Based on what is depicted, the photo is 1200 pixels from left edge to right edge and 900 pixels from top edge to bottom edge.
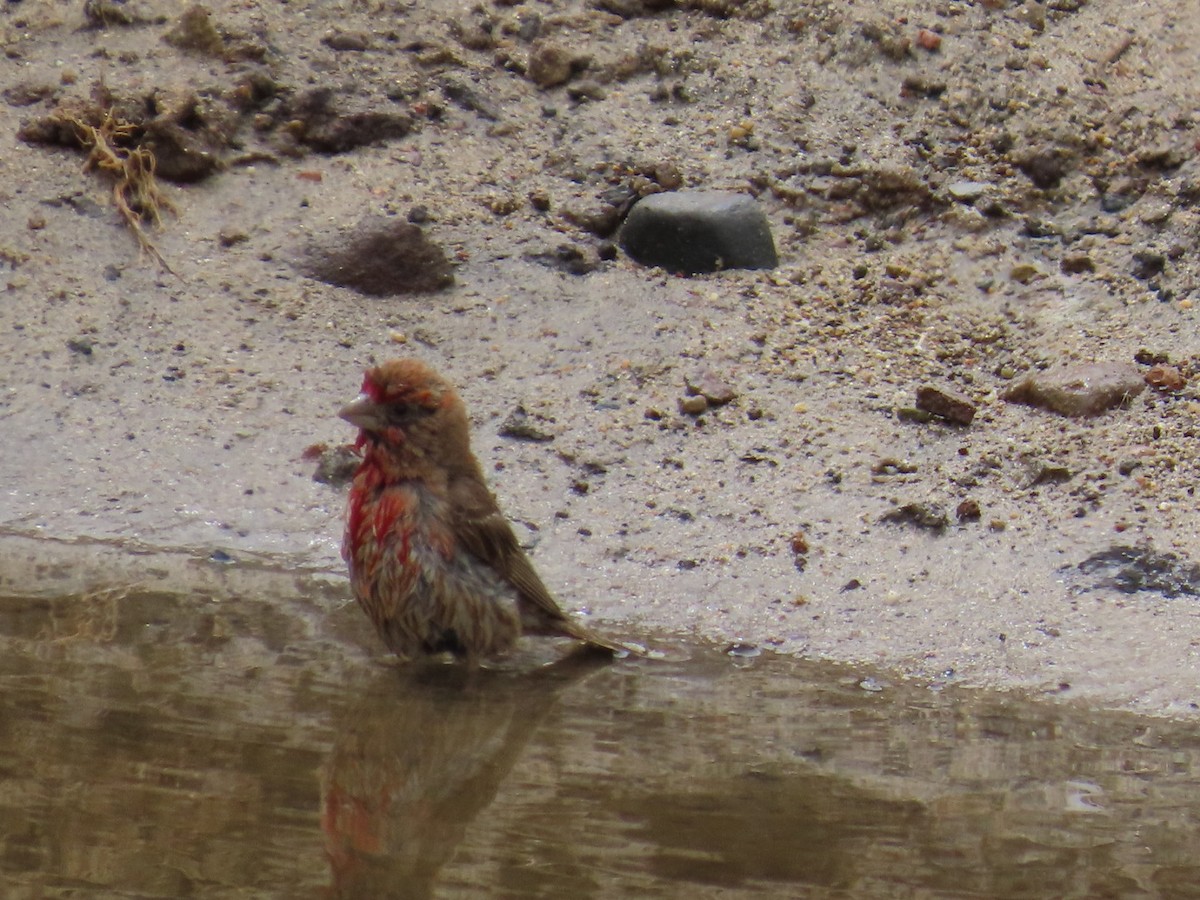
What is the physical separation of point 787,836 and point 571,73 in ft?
16.9

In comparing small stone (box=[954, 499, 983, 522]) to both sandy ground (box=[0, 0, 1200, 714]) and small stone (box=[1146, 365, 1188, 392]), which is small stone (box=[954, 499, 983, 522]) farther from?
small stone (box=[1146, 365, 1188, 392])

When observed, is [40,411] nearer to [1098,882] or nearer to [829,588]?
[829,588]

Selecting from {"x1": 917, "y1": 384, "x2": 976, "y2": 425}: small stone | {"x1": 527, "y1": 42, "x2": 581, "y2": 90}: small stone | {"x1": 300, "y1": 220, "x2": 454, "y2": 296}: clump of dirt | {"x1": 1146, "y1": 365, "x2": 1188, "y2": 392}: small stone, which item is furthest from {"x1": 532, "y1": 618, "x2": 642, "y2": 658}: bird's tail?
{"x1": 527, "y1": 42, "x2": 581, "y2": 90}: small stone

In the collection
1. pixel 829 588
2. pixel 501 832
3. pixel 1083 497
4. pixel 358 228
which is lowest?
pixel 501 832

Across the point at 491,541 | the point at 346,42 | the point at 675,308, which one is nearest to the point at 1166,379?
the point at 675,308

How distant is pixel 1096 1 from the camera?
27.1ft

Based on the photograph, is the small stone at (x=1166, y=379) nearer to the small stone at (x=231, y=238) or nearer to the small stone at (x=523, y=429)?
the small stone at (x=523, y=429)

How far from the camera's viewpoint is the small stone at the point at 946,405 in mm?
6520

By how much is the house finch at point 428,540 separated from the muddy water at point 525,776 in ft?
0.46

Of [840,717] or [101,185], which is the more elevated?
[101,185]

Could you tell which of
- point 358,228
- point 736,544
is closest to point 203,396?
point 358,228

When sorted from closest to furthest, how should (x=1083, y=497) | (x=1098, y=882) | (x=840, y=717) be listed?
(x=1098, y=882) < (x=840, y=717) < (x=1083, y=497)

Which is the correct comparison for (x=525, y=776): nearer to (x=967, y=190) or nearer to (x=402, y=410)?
(x=402, y=410)

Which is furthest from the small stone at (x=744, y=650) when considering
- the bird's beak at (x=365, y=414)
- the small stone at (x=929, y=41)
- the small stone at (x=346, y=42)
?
the small stone at (x=346, y=42)
